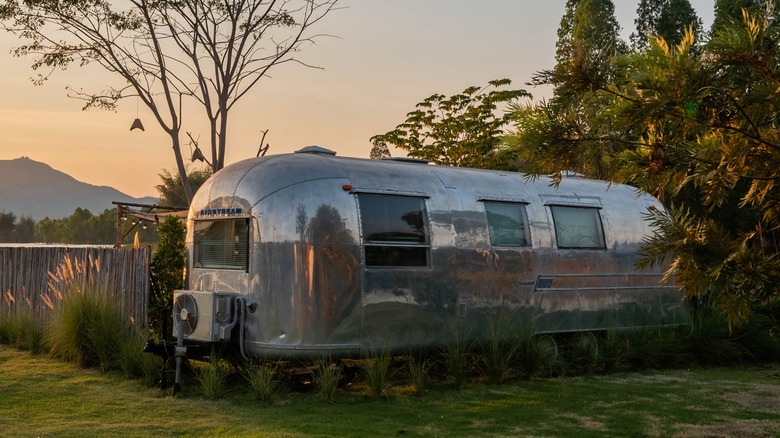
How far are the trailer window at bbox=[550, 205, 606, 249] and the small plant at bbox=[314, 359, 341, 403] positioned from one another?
13.4 ft

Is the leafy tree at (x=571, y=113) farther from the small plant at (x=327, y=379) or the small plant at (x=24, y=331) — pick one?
the small plant at (x=24, y=331)

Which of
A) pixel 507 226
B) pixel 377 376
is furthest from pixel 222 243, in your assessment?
pixel 507 226

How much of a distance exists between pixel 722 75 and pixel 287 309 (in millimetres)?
5672

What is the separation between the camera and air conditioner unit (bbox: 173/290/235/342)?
9703 mm

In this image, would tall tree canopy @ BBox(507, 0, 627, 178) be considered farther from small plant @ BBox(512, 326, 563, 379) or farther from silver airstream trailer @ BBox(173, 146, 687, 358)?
small plant @ BBox(512, 326, 563, 379)

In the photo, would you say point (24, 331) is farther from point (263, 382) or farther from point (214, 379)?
point (263, 382)

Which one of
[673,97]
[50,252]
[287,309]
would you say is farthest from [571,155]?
[50,252]

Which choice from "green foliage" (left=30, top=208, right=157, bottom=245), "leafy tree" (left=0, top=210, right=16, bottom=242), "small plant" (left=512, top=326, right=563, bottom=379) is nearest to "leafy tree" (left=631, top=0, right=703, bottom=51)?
"small plant" (left=512, top=326, right=563, bottom=379)

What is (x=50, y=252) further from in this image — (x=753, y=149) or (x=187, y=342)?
(x=753, y=149)

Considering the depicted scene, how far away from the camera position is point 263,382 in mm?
9320

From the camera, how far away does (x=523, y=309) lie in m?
11.5

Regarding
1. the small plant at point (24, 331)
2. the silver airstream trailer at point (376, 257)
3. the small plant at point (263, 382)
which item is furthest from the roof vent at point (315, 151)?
the small plant at point (24, 331)

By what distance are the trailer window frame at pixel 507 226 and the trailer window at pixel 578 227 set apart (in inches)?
24.2

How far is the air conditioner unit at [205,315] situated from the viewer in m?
9.70
